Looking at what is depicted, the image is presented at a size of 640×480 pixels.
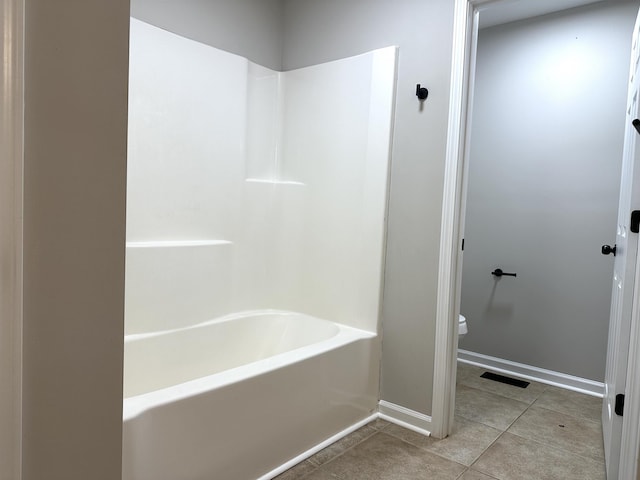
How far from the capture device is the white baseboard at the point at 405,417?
7.73 ft

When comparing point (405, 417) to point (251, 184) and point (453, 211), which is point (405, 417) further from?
point (251, 184)

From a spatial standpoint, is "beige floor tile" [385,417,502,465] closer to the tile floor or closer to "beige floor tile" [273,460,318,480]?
the tile floor

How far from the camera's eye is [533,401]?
2834 millimetres

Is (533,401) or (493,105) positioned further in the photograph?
(493,105)

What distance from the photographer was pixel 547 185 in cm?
316

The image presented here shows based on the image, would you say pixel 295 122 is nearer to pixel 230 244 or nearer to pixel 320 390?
pixel 230 244

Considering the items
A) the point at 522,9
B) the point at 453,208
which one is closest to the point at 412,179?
the point at 453,208

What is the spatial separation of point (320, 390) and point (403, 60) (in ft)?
5.82

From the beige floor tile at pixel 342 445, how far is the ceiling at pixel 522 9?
2.61 metres

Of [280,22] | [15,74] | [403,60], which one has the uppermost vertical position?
[280,22]

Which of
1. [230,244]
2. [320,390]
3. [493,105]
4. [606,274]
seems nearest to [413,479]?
[320,390]

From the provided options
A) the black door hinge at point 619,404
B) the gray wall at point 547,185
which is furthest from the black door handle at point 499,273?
the black door hinge at point 619,404

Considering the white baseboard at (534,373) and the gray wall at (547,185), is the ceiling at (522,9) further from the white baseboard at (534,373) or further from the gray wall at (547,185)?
the white baseboard at (534,373)

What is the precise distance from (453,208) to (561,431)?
4.52 ft
